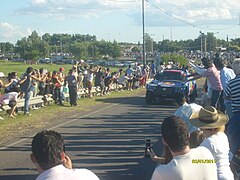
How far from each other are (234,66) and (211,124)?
3.38 m

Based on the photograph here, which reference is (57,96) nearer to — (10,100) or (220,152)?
(10,100)

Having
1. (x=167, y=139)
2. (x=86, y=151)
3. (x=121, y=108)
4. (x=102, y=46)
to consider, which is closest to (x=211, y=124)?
(x=167, y=139)

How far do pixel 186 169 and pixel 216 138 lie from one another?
1.17 meters

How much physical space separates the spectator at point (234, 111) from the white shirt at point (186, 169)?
293 centimetres

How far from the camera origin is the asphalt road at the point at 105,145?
9483mm

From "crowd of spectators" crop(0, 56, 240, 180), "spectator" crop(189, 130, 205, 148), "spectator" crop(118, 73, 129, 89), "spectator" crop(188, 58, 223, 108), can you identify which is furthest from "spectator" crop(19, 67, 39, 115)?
"spectator" crop(118, 73, 129, 89)

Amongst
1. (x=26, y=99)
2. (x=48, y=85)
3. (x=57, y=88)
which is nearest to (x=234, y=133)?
(x=26, y=99)

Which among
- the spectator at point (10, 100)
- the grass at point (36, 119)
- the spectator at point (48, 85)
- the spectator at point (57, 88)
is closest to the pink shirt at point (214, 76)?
the grass at point (36, 119)

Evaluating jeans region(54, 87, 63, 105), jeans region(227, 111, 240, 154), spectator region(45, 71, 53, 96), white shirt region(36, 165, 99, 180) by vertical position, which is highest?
white shirt region(36, 165, 99, 180)

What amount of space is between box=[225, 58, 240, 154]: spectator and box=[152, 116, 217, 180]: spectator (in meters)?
3.01

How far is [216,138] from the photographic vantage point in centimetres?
532

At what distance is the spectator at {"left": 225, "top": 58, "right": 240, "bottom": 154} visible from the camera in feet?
24.4

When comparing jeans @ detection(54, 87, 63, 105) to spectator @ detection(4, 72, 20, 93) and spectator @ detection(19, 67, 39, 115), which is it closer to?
spectator @ detection(19, 67, 39, 115)

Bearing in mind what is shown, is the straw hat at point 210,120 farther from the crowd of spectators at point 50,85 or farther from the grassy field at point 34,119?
the crowd of spectators at point 50,85
